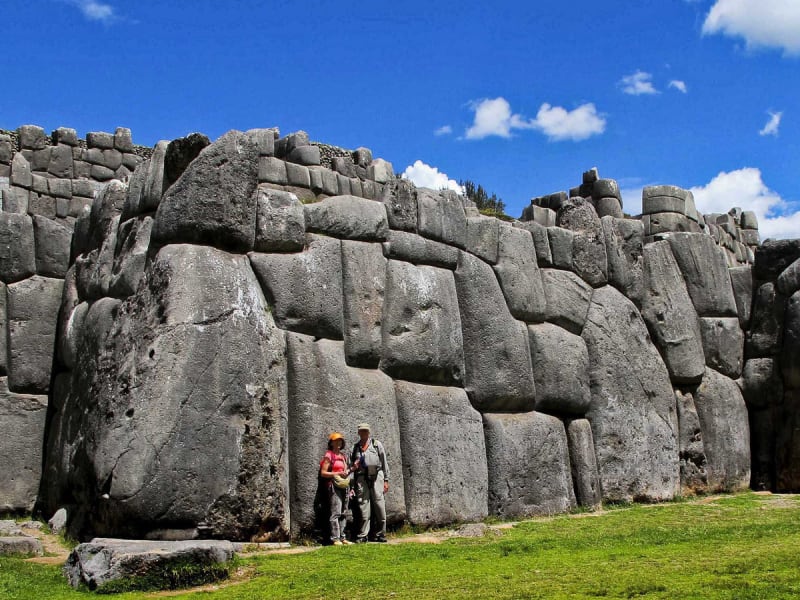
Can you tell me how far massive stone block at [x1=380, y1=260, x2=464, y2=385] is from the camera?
41.5 ft

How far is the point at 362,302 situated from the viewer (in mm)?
12352

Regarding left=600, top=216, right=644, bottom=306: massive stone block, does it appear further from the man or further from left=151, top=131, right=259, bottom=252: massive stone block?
left=151, top=131, right=259, bottom=252: massive stone block

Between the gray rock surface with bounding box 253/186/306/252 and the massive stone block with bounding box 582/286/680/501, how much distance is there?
5.39m

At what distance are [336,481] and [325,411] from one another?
84cm

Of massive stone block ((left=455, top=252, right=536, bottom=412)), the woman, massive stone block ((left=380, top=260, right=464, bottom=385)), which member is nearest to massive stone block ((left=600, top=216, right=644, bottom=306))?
massive stone block ((left=455, top=252, right=536, bottom=412))

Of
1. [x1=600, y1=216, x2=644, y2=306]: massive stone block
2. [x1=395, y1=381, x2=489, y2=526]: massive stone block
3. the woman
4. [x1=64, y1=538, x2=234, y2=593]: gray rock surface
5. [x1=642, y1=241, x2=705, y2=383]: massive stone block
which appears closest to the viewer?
[x1=64, y1=538, x2=234, y2=593]: gray rock surface

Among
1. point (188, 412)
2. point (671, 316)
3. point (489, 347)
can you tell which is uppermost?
point (671, 316)

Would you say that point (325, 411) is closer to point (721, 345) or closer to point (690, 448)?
point (690, 448)

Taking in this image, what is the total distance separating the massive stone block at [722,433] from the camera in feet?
54.1

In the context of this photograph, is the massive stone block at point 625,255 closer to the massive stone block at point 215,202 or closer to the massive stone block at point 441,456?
the massive stone block at point 441,456

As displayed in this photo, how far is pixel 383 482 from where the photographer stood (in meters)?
11.6

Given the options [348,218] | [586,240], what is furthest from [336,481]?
[586,240]

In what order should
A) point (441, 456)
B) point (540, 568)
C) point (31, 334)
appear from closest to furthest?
1. point (540, 568)
2. point (441, 456)
3. point (31, 334)

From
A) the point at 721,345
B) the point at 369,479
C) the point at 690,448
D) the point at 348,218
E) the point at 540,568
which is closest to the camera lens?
the point at 540,568
